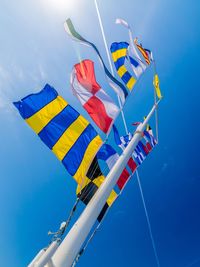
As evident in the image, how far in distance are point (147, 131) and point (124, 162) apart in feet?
19.2

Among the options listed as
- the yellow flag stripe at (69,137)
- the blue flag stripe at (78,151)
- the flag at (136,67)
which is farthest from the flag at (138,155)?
the yellow flag stripe at (69,137)

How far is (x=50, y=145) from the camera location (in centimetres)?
591

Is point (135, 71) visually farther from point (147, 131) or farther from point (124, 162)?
point (124, 162)

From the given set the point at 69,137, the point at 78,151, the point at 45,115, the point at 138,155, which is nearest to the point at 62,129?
the point at 69,137

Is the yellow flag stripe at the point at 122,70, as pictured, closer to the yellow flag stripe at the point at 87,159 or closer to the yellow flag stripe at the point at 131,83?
the yellow flag stripe at the point at 131,83

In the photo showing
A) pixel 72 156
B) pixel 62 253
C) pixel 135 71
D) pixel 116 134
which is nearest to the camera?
pixel 62 253

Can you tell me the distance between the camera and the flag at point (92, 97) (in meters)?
6.59

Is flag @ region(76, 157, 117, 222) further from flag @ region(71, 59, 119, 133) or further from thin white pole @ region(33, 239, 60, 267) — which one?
thin white pole @ region(33, 239, 60, 267)

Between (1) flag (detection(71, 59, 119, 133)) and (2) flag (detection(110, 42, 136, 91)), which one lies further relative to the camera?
(2) flag (detection(110, 42, 136, 91))

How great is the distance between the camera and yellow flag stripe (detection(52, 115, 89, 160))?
6.00 meters

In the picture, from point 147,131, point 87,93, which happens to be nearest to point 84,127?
point 87,93

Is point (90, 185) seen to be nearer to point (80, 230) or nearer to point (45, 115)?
point (80, 230)

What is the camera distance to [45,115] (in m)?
6.02

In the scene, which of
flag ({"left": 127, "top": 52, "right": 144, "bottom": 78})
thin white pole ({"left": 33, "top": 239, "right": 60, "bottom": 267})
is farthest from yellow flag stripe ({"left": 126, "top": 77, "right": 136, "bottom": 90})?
thin white pole ({"left": 33, "top": 239, "right": 60, "bottom": 267})
